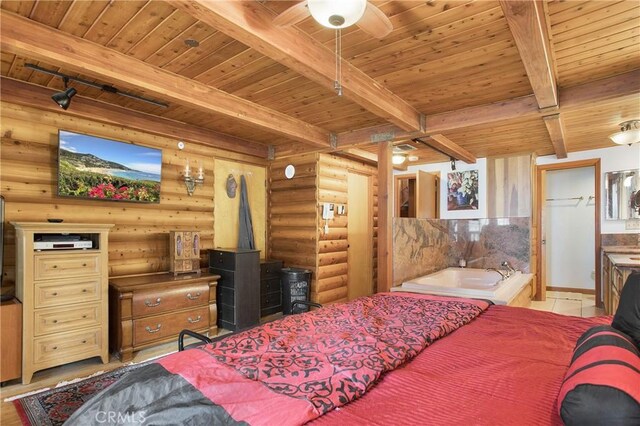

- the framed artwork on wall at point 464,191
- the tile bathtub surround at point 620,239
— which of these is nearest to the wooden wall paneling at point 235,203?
the framed artwork on wall at point 464,191

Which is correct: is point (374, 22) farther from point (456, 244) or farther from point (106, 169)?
point (456, 244)

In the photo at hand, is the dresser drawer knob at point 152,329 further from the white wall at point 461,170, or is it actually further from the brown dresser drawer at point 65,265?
the white wall at point 461,170

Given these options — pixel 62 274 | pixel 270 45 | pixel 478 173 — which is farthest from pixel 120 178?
pixel 478 173

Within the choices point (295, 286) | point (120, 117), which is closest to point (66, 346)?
point (120, 117)

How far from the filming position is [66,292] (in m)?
2.95

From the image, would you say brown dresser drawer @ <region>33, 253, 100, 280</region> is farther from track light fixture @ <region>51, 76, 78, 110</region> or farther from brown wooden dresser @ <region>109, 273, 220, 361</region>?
track light fixture @ <region>51, 76, 78, 110</region>

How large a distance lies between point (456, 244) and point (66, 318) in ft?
16.6

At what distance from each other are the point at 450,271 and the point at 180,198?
3818 millimetres

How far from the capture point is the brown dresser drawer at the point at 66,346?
2.80m

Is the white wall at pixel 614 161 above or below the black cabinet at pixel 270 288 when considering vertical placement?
above

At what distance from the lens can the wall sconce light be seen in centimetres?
424

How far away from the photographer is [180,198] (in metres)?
4.27

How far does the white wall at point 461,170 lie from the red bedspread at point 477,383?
353 cm

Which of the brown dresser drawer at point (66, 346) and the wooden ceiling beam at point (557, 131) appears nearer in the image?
the brown dresser drawer at point (66, 346)
